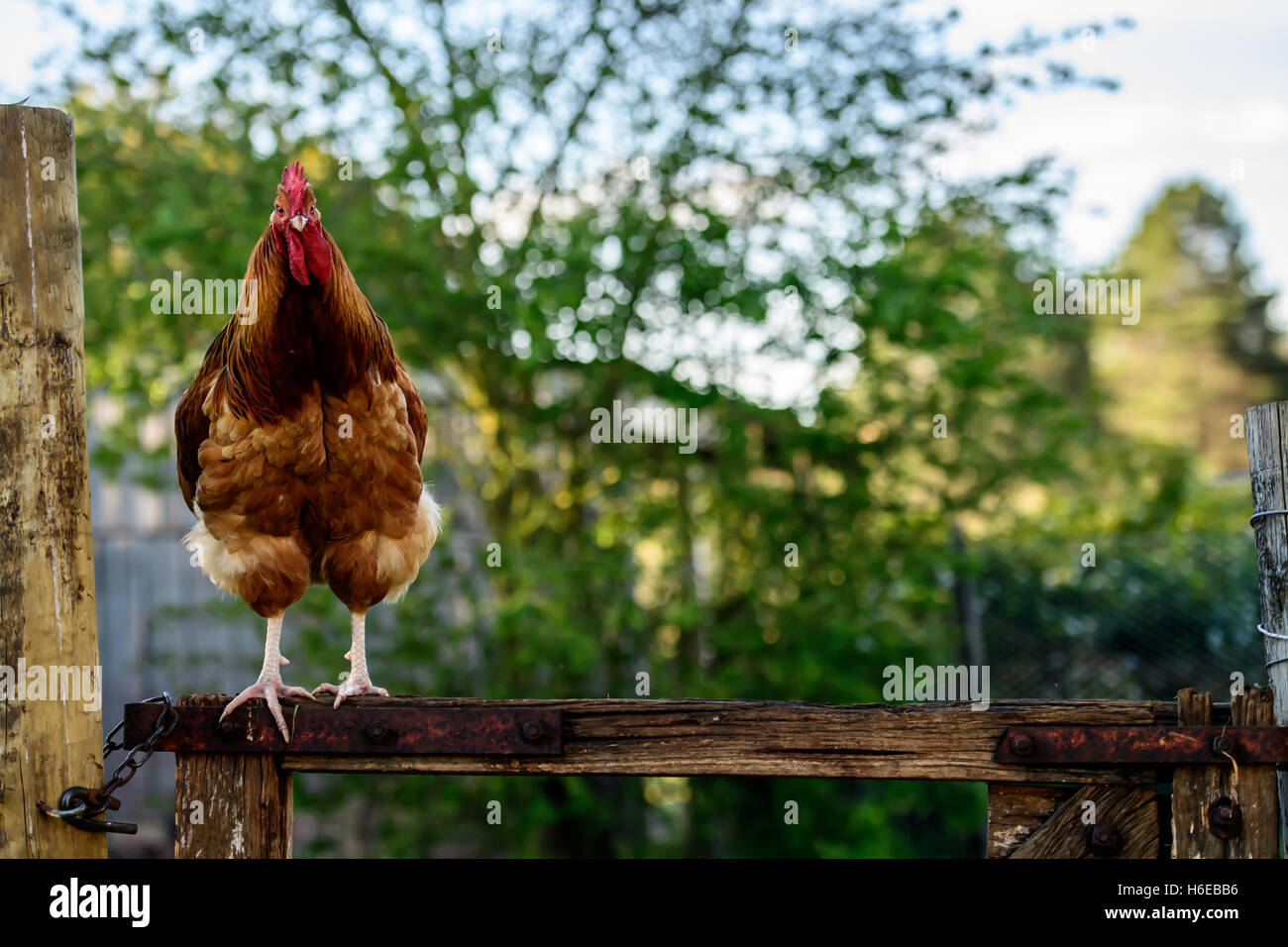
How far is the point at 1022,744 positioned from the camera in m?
2.45

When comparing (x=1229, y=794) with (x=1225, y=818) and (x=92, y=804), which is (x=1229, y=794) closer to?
(x=1225, y=818)

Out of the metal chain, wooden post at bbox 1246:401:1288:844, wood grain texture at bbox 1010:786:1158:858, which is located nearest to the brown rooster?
the metal chain

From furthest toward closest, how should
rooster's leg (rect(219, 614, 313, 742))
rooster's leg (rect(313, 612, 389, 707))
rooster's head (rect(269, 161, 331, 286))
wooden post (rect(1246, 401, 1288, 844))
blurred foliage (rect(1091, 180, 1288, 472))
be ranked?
blurred foliage (rect(1091, 180, 1288, 472)), rooster's leg (rect(313, 612, 389, 707)), rooster's head (rect(269, 161, 331, 286)), rooster's leg (rect(219, 614, 313, 742)), wooden post (rect(1246, 401, 1288, 844))

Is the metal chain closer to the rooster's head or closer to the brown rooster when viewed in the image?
the brown rooster

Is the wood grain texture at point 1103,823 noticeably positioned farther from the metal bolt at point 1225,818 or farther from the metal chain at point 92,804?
the metal chain at point 92,804

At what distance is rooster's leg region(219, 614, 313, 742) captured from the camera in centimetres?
257

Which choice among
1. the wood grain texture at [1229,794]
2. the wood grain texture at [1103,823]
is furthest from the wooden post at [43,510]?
the wood grain texture at [1229,794]

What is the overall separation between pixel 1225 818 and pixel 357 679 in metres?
2.42

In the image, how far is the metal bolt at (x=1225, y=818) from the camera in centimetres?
236

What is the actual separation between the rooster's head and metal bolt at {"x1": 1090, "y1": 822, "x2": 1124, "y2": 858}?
98.4 inches

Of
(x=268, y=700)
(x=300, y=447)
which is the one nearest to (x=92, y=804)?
(x=268, y=700)

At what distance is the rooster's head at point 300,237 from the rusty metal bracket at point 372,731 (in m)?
1.20

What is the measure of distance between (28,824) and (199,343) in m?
4.55
